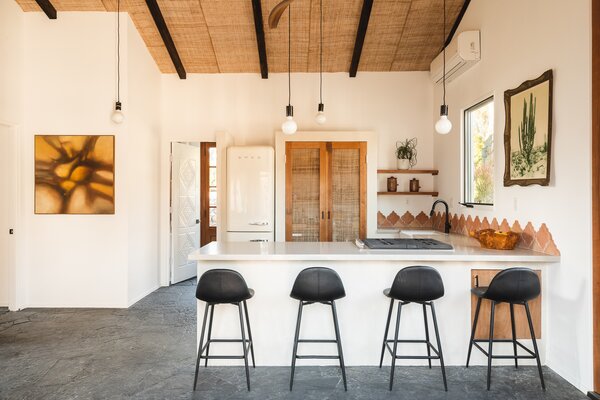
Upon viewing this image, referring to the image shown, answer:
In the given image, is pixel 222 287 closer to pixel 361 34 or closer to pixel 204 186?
pixel 361 34

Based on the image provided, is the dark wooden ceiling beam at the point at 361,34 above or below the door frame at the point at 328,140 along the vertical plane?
above

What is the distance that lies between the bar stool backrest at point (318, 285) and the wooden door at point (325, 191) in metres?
2.52

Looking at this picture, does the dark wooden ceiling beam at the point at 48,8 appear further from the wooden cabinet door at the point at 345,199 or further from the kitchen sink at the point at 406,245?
the kitchen sink at the point at 406,245

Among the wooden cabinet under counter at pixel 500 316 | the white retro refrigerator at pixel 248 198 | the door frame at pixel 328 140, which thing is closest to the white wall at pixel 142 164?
the white retro refrigerator at pixel 248 198

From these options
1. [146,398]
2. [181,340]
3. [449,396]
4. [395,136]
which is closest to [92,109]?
[181,340]

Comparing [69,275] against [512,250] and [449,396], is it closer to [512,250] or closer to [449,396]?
[449,396]

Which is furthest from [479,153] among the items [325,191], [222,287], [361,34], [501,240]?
[222,287]

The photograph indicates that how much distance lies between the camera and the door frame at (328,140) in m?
5.27

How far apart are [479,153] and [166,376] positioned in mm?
4118

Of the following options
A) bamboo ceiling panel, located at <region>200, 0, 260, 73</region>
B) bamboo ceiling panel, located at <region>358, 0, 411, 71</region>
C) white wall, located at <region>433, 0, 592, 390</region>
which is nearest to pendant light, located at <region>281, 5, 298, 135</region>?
bamboo ceiling panel, located at <region>200, 0, 260, 73</region>

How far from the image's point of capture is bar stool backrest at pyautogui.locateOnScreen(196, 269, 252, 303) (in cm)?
270

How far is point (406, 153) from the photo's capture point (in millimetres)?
5609

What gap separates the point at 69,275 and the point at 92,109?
214 centimetres

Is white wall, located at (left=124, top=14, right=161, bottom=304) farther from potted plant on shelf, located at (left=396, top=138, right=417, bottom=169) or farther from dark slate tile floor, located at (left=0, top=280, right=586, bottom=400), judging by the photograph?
potted plant on shelf, located at (left=396, top=138, right=417, bottom=169)
